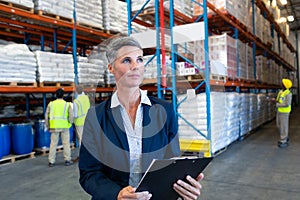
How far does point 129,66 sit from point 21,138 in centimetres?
586

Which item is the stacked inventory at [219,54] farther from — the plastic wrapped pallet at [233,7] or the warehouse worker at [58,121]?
the warehouse worker at [58,121]

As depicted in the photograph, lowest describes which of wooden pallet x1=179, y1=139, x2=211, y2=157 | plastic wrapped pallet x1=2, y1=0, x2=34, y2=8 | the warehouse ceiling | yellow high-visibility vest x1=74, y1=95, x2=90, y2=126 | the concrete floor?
the concrete floor

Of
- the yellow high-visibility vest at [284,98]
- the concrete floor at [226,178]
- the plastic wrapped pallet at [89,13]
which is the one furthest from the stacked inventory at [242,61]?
the plastic wrapped pallet at [89,13]

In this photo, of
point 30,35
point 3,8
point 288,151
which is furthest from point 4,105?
point 288,151

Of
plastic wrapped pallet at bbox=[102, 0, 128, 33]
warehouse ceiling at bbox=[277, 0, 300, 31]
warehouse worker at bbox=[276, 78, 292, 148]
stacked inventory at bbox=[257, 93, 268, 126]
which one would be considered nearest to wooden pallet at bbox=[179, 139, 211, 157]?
warehouse worker at bbox=[276, 78, 292, 148]

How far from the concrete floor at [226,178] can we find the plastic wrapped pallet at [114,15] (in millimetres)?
3863

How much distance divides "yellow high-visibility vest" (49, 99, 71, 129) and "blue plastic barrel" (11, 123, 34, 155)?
3.44 feet

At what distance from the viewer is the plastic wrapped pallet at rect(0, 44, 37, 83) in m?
5.74

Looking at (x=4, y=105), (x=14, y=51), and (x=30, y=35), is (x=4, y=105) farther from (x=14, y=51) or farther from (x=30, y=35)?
(x=14, y=51)

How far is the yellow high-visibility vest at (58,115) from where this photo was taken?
582cm

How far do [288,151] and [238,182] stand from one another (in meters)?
2.92

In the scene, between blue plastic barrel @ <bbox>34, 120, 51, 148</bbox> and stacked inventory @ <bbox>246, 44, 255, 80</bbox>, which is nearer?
blue plastic barrel @ <bbox>34, 120, 51, 148</bbox>

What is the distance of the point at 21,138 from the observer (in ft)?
21.1

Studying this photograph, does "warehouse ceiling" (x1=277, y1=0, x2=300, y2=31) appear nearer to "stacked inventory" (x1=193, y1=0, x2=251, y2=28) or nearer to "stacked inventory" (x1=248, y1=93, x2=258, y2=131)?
"stacked inventory" (x1=248, y1=93, x2=258, y2=131)
